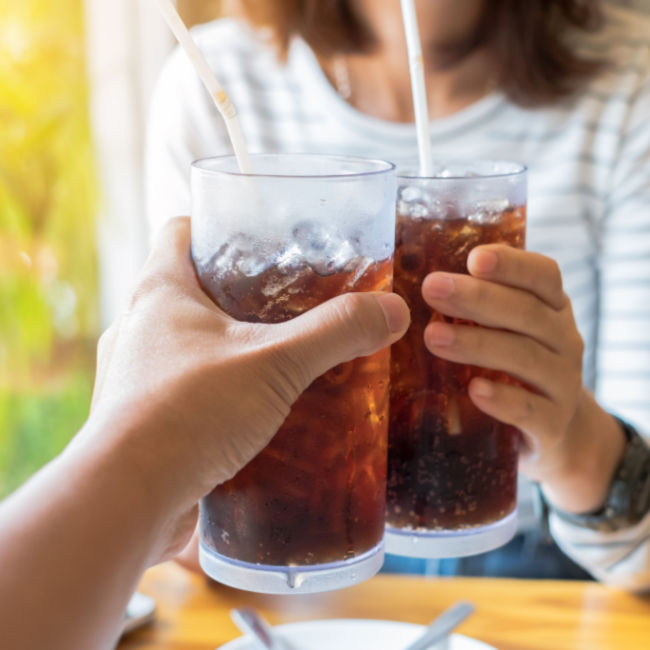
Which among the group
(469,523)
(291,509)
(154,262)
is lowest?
(469,523)

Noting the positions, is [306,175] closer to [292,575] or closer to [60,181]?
[292,575]

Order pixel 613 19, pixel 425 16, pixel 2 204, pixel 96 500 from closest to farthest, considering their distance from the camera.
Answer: pixel 96 500
pixel 425 16
pixel 613 19
pixel 2 204

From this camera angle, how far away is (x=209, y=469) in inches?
25.3

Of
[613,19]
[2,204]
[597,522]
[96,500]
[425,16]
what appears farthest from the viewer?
[2,204]

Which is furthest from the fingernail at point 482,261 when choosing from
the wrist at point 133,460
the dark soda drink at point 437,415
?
the wrist at point 133,460

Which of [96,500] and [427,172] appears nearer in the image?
[96,500]

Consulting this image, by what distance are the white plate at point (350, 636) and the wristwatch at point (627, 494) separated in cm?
39

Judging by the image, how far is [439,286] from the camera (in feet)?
2.69

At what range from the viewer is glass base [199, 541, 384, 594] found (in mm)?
742

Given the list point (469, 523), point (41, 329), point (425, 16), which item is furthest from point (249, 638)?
point (41, 329)

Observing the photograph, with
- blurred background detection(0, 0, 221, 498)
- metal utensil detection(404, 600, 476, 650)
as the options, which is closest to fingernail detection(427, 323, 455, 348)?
metal utensil detection(404, 600, 476, 650)

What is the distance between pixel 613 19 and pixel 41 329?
1.79 meters

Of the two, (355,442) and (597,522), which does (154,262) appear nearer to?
(355,442)

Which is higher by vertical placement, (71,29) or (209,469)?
(71,29)
